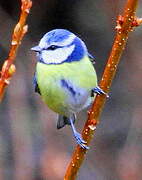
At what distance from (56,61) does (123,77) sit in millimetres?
3132

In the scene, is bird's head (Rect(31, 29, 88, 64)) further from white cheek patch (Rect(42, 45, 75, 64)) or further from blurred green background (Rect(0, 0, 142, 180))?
blurred green background (Rect(0, 0, 142, 180))

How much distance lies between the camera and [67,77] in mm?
1608

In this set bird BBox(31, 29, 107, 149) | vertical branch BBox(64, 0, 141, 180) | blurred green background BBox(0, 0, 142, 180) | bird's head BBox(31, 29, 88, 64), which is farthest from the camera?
blurred green background BBox(0, 0, 142, 180)

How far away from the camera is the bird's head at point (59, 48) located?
1.47m

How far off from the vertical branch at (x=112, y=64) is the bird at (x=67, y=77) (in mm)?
180

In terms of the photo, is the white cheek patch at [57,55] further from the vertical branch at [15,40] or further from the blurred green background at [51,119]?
the blurred green background at [51,119]

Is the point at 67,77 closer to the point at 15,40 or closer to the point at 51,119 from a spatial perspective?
the point at 15,40

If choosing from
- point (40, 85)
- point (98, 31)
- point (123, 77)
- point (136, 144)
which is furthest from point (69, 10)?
point (40, 85)

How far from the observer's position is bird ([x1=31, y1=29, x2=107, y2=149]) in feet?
5.22

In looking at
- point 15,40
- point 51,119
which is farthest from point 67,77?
point 51,119

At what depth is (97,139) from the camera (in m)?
4.68

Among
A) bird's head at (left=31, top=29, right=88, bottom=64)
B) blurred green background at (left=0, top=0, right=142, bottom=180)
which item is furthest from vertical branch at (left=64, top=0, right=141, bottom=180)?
blurred green background at (left=0, top=0, right=142, bottom=180)

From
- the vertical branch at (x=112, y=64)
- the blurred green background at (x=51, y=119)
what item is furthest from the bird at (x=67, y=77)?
the blurred green background at (x=51, y=119)

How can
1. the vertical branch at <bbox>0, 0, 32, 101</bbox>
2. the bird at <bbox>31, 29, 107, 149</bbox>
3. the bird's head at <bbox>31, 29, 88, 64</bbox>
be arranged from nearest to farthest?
1. the vertical branch at <bbox>0, 0, 32, 101</bbox>
2. the bird's head at <bbox>31, 29, 88, 64</bbox>
3. the bird at <bbox>31, 29, 107, 149</bbox>
